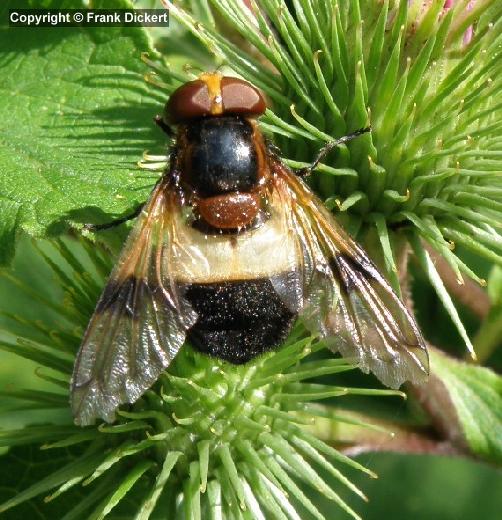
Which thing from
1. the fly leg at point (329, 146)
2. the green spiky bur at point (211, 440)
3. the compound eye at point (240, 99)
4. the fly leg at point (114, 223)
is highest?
the compound eye at point (240, 99)

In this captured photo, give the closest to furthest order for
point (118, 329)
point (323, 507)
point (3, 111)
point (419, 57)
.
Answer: point (118, 329)
point (419, 57)
point (3, 111)
point (323, 507)

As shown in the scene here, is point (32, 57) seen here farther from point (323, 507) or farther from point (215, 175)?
point (323, 507)

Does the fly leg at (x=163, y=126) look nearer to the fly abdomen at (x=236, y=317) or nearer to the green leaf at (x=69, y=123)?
the green leaf at (x=69, y=123)

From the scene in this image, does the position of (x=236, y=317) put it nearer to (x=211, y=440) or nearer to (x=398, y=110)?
(x=211, y=440)

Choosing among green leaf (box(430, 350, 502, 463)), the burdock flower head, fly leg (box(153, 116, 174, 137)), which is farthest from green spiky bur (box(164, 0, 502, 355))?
green leaf (box(430, 350, 502, 463))

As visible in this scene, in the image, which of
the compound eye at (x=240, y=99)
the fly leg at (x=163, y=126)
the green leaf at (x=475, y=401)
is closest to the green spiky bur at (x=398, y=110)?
the compound eye at (x=240, y=99)

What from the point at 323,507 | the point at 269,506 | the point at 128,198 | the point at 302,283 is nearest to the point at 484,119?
the point at 302,283

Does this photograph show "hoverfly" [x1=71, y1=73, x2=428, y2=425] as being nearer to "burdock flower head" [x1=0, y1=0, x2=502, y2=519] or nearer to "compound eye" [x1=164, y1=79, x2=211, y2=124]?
"compound eye" [x1=164, y1=79, x2=211, y2=124]
